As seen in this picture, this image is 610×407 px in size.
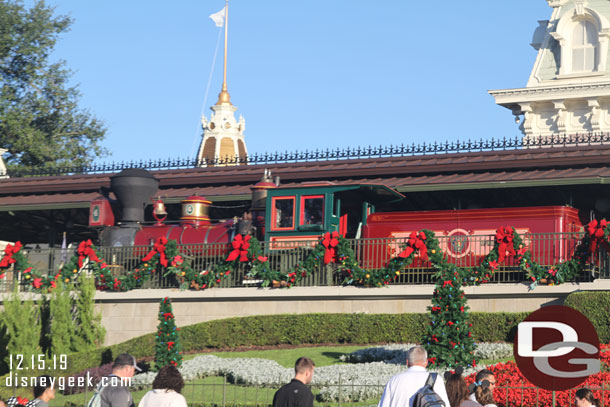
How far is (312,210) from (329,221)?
561 millimetres

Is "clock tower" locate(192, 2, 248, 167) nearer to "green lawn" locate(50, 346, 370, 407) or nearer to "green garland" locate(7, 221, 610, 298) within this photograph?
"green garland" locate(7, 221, 610, 298)

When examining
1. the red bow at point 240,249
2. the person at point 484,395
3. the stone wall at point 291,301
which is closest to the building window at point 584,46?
the stone wall at point 291,301

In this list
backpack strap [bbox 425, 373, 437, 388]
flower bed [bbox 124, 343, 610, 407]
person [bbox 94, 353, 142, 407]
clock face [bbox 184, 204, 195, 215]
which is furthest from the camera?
clock face [bbox 184, 204, 195, 215]

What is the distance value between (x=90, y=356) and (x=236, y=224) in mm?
5474

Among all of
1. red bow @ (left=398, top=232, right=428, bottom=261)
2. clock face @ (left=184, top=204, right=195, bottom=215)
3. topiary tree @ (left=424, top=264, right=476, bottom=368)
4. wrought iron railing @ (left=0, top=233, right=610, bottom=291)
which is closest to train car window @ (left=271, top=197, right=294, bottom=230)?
wrought iron railing @ (left=0, top=233, right=610, bottom=291)

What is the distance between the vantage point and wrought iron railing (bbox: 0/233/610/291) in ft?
80.2

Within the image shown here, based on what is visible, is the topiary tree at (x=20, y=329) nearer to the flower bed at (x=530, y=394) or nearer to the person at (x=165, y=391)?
the flower bed at (x=530, y=394)

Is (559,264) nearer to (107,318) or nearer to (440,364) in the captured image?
(440,364)

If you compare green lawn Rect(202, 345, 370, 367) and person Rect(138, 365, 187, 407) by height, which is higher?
person Rect(138, 365, 187, 407)

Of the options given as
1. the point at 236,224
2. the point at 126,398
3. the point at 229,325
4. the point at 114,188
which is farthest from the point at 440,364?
the point at 114,188

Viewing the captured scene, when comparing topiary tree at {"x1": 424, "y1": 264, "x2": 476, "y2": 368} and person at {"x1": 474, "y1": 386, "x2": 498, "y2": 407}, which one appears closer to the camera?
person at {"x1": 474, "y1": 386, "x2": 498, "y2": 407}

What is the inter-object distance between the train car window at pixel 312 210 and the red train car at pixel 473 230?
4.59ft

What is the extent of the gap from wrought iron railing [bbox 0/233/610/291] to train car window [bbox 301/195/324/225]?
2.02ft

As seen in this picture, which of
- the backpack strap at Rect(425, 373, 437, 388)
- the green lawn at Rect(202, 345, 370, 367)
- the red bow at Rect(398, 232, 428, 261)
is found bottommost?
the green lawn at Rect(202, 345, 370, 367)
